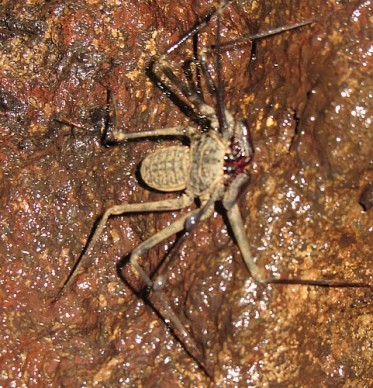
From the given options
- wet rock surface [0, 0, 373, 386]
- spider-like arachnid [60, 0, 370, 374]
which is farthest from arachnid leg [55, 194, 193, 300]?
wet rock surface [0, 0, 373, 386]

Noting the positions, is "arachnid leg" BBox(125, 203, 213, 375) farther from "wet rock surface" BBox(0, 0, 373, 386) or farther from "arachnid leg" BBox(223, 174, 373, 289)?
"arachnid leg" BBox(223, 174, 373, 289)

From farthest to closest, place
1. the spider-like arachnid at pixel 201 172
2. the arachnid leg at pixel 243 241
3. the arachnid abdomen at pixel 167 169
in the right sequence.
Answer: the arachnid abdomen at pixel 167 169
the spider-like arachnid at pixel 201 172
the arachnid leg at pixel 243 241

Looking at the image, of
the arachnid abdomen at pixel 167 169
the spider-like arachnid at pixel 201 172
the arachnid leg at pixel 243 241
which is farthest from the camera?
the arachnid abdomen at pixel 167 169

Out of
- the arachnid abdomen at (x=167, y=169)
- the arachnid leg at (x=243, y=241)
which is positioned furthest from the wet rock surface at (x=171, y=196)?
the arachnid abdomen at (x=167, y=169)

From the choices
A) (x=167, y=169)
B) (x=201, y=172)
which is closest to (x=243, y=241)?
(x=201, y=172)

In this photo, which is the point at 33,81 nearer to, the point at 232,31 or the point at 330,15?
the point at 232,31

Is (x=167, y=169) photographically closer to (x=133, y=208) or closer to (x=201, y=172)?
(x=201, y=172)

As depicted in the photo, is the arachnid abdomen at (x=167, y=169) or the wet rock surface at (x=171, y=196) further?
the arachnid abdomen at (x=167, y=169)

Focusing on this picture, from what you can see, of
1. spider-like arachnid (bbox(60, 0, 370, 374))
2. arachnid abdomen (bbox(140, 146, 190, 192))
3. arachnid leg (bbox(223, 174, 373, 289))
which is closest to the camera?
arachnid leg (bbox(223, 174, 373, 289))

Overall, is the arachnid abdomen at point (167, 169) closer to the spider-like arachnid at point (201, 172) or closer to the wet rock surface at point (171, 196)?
the spider-like arachnid at point (201, 172)
